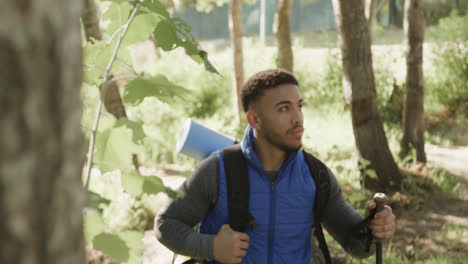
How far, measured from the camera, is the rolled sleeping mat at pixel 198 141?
Answer: 2.70 metres

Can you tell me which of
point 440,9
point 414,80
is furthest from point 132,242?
point 440,9

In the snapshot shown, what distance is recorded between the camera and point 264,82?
227cm

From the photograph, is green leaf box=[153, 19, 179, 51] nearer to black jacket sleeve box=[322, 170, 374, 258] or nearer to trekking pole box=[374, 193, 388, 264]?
trekking pole box=[374, 193, 388, 264]

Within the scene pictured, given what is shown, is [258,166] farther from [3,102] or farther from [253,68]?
[253,68]

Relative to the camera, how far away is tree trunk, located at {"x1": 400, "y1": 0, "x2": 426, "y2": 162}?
6.16 meters

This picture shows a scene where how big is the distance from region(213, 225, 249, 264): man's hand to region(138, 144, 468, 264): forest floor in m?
2.14

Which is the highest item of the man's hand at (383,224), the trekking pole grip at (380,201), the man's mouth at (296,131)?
the man's mouth at (296,131)

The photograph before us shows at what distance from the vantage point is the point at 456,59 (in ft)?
30.0

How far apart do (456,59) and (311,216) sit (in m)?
8.62

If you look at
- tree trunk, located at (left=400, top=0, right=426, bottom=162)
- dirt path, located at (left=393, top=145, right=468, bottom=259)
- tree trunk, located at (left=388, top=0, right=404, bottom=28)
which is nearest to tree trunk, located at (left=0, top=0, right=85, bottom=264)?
dirt path, located at (left=393, top=145, right=468, bottom=259)

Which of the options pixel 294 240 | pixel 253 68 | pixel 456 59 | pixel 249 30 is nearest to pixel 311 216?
pixel 294 240

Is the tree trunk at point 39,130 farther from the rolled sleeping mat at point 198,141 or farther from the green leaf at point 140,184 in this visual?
the rolled sleeping mat at point 198,141

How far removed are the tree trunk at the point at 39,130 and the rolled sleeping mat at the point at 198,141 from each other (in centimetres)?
223

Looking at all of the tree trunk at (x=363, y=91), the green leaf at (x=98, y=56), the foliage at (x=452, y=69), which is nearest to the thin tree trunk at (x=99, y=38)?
the tree trunk at (x=363, y=91)
